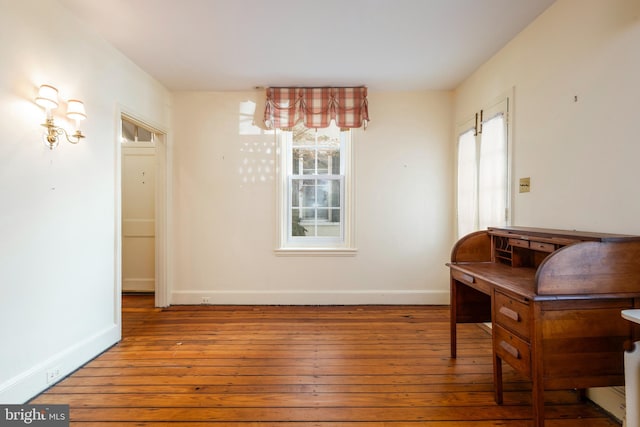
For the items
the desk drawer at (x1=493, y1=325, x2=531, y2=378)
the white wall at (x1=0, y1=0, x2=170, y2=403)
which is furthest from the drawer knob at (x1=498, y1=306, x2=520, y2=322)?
the white wall at (x1=0, y1=0, x2=170, y2=403)

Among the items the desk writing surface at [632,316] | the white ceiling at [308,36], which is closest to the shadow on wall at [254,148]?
the white ceiling at [308,36]

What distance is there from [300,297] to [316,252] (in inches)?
23.9

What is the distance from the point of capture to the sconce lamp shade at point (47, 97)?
198 cm

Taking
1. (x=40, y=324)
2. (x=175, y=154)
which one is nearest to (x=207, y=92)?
(x=175, y=154)

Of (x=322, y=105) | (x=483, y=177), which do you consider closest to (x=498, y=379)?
(x=483, y=177)

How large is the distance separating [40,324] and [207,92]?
9.56ft

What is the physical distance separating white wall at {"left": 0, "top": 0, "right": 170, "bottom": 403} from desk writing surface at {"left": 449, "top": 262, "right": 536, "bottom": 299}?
9.71 feet

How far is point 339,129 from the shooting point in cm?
395

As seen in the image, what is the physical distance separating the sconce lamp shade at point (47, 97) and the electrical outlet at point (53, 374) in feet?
Answer: 5.93

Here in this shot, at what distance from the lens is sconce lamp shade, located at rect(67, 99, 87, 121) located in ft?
7.14

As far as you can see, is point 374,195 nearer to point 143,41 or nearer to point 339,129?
point 339,129

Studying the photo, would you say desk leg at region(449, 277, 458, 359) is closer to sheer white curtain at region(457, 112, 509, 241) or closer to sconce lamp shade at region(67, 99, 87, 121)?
sheer white curtain at region(457, 112, 509, 241)

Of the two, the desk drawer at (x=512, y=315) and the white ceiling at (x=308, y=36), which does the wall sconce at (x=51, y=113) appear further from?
the desk drawer at (x=512, y=315)

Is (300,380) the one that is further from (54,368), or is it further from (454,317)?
(54,368)
